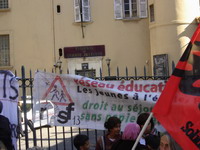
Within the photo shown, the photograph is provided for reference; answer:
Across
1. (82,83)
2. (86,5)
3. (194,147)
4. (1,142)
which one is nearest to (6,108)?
(1,142)

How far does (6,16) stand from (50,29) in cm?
278

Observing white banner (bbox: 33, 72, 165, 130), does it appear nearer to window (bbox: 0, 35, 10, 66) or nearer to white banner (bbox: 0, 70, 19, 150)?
white banner (bbox: 0, 70, 19, 150)

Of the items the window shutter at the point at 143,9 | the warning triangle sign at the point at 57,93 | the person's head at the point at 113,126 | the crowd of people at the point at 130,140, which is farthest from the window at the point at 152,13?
the person's head at the point at 113,126

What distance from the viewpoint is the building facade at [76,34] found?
895 inches

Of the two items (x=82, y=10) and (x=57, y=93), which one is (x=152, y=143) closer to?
(x=57, y=93)

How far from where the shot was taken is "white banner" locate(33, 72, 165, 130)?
5.97m

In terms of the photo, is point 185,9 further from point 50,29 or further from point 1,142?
point 1,142

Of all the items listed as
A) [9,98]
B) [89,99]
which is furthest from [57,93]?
[9,98]

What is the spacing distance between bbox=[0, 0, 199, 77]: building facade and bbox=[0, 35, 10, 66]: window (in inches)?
11.6

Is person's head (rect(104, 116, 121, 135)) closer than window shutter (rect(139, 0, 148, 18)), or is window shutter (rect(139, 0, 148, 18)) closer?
person's head (rect(104, 116, 121, 135))

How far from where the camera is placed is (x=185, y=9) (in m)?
21.0

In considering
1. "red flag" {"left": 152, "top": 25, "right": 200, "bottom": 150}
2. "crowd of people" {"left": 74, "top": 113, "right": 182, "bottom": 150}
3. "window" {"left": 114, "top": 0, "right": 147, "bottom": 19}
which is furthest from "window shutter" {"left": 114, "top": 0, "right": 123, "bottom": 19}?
"red flag" {"left": 152, "top": 25, "right": 200, "bottom": 150}

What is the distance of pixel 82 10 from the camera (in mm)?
22703

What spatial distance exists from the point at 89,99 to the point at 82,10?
1712cm
